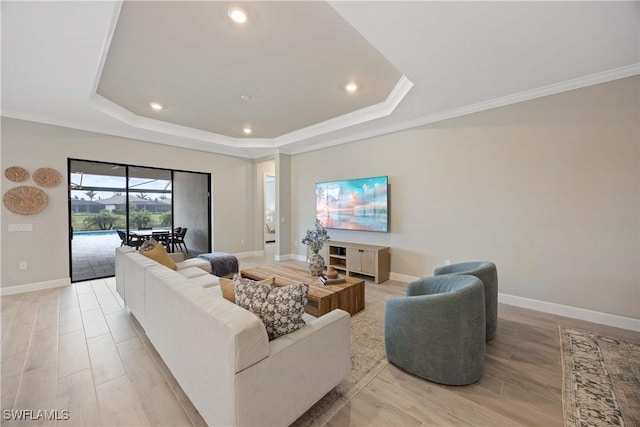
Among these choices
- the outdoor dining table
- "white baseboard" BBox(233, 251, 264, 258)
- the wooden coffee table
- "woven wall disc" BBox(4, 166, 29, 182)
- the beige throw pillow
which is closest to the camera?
the wooden coffee table

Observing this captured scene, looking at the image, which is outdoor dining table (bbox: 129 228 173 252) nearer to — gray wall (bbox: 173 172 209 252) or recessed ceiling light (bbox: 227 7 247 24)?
gray wall (bbox: 173 172 209 252)

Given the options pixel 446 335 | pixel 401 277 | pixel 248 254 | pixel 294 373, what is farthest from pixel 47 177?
pixel 401 277

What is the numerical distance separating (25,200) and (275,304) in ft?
16.4

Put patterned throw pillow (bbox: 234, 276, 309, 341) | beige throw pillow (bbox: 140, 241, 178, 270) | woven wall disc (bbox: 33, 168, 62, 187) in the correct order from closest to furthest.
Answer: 1. patterned throw pillow (bbox: 234, 276, 309, 341)
2. beige throw pillow (bbox: 140, 241, 178, 270)
3. woven wall disc (bbox: 33, 168, 62, 187)

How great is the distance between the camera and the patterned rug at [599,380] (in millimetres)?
1640

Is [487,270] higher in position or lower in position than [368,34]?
lower

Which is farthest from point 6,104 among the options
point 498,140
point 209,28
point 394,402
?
point 498,140

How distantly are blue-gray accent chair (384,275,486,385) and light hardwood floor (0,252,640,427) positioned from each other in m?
0.11

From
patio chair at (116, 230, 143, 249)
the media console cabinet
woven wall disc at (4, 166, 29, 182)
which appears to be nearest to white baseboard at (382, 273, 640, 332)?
the media console cabinet

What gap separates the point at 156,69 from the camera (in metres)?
2.96

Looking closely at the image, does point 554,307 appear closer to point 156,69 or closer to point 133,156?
point 156,69

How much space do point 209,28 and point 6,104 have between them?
3.64 meters

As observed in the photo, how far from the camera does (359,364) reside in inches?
86.3

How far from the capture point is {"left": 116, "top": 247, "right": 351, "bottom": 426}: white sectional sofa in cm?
122
